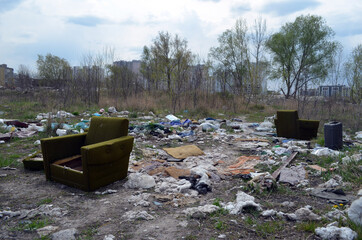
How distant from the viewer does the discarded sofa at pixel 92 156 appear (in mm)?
3146

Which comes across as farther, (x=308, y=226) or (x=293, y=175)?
(x=293, y=175)

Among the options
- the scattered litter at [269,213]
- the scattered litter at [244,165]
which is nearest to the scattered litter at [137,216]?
the scattered litter at [269,213]

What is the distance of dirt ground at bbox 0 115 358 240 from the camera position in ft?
7.31

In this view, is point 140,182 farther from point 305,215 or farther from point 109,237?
point 305,215

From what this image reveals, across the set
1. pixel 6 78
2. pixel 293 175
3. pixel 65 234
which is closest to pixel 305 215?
pixel 293 175

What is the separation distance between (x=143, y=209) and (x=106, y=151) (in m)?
0.90

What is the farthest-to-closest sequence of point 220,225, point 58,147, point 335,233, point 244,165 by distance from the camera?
point 244,165
point 58,147
point 220,225
point 335,233

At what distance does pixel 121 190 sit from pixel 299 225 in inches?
81.7

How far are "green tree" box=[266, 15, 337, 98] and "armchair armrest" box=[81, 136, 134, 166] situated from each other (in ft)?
71.2

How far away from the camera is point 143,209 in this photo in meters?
2.74

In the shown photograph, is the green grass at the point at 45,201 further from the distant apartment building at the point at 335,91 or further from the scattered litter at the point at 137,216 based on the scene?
the distant apartment building at the point at 335,91

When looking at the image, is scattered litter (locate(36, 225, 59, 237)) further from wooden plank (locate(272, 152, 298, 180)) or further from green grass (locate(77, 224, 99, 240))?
wooden plank (locate(272, 152, 298, 180))

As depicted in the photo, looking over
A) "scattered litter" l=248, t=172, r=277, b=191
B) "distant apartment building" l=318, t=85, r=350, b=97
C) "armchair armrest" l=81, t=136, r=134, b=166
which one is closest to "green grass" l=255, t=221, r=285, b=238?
"scattered litter" l=248, t=172, r=277, b=191

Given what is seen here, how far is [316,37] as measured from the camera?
22938 mm
